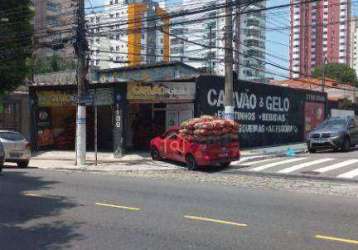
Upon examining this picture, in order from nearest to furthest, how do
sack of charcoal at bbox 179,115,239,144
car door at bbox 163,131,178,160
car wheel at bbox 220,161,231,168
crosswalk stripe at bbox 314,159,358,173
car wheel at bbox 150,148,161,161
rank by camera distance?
crosswalk stripe at bbox 314,159,358,173 → sack of charcoal at bbox 179,115,239,144 → car wheel at bbox 220,161,231,168 → car door at bbox 163,131,178,160 → car wheel at bbox 150,148,161,161

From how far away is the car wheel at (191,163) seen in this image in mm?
22405

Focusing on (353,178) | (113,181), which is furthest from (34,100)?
(353,178)

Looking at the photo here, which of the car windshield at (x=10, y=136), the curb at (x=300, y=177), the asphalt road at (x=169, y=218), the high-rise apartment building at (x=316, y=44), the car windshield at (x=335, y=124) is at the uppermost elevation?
the high-rise apartment building at (x=316, y=44)

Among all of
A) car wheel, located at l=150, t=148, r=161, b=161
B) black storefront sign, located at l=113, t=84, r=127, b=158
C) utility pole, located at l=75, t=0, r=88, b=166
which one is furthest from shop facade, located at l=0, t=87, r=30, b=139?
car wheel, located at l=150, t=148, r=161, b=161

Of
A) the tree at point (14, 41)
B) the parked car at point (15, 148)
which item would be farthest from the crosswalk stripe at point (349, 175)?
the tree at point (14, 41)

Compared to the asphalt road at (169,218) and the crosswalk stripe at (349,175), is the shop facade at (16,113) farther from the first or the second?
the crosswalk stripe at (349,175)

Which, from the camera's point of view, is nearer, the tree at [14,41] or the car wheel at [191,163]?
the car wheel at [191,163]

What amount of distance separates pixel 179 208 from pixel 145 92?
18176mm

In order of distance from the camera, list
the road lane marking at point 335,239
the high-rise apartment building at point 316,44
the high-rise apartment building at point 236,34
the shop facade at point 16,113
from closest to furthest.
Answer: the road lane marking at point 335,239 < the high-rise apartment building at point 236,34 < the high-rise apartment building at point 316,44 < the shop facade at point 16,113

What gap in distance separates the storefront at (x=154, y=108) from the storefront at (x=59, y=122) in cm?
168

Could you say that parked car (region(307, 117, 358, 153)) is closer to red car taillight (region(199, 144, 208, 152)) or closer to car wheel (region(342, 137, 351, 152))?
car wheel (region(342, 137, 351, 152))

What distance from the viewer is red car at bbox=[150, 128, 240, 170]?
21.9 metres

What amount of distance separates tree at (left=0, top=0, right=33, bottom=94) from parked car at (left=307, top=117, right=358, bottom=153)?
16184 mm

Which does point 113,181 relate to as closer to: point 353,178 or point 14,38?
point 353,178
